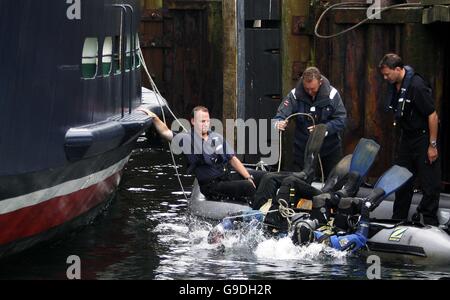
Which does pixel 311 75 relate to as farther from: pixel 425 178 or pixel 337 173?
pixel 425 178

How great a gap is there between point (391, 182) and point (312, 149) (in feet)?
3.78

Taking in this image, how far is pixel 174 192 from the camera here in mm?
16609

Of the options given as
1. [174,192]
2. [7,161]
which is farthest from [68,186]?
[174,192]

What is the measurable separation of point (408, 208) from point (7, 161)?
4.54 meters

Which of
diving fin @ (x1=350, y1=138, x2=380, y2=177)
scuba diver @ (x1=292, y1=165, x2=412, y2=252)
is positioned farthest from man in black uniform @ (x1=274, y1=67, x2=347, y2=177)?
scuba diver @ (x1=292, y1=165, x2=412, y2=252)

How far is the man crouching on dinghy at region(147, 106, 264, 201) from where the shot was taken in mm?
13156

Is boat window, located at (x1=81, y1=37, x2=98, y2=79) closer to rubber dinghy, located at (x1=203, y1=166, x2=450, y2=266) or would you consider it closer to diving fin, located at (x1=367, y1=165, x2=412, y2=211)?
rubber dinghy, located at (x1=203, y1=166, x2=450, y2=266)

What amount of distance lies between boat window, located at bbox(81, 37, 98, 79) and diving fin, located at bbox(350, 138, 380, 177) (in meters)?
3.00

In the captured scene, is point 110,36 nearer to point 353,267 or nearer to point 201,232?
point 201,232

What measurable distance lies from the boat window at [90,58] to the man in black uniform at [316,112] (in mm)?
2181

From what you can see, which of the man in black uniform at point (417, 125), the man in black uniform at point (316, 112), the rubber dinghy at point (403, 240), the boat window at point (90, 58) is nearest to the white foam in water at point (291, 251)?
the rubber dinghy at point (403, 240)

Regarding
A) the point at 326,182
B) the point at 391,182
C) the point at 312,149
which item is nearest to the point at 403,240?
the point at 391,182

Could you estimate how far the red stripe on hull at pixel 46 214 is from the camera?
11320mm

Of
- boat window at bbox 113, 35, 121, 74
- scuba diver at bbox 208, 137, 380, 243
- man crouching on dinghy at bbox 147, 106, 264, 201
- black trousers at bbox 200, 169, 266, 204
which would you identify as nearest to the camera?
scuba diver at bbox 208, 137, 380, 243
